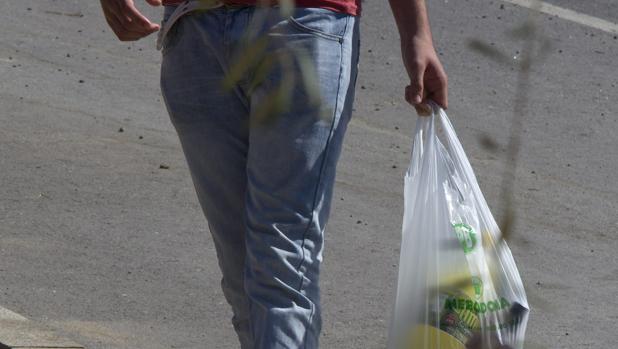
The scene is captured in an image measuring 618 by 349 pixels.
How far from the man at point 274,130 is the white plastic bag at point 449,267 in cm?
16

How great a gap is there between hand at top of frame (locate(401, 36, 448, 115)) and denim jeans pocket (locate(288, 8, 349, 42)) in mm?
140

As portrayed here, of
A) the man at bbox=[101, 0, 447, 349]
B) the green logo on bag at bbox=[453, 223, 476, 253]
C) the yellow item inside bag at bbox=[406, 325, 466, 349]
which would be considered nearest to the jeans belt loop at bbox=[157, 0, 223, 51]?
the man at bbox=[101, 0, 447, 349]

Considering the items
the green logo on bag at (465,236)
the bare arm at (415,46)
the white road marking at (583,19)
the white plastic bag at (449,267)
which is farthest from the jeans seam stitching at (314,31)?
the white road marking at (583,19)

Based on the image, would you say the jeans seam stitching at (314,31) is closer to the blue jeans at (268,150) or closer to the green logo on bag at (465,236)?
the blue jeans at (268,150)

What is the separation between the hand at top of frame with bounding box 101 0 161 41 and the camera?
2842 mm

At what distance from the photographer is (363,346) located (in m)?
4.29

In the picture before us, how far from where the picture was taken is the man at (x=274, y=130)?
2764mm

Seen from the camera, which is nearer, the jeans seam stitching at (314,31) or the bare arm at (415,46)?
the jeans seam stitching at (314,31)

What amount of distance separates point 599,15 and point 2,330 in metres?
6.25

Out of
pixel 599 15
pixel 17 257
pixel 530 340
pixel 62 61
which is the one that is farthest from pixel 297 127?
pixel 599 15

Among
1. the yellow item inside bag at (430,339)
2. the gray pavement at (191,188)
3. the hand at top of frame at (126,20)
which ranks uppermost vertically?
the hand at top of frame at (126,20)

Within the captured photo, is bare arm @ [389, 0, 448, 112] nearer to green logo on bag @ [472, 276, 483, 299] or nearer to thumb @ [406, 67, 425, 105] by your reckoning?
thumb @ [406, 67, 425, 105]

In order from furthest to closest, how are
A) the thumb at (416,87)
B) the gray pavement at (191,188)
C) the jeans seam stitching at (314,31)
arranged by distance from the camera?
the gray pavement at (191,188) < the thumb at (416,87) < the jeans seam stitching at (314,31)

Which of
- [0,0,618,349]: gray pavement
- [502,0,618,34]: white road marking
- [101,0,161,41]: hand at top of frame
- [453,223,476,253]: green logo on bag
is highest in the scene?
[101,0,161,41]: hand at top of frame
